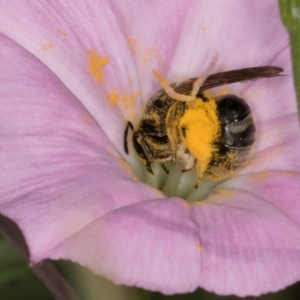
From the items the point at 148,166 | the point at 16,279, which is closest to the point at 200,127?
the point at 148,166

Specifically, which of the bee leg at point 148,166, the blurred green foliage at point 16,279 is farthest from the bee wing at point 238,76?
the blurred green foliage at point 16,279

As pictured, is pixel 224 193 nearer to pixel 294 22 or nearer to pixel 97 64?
pixel 97 64

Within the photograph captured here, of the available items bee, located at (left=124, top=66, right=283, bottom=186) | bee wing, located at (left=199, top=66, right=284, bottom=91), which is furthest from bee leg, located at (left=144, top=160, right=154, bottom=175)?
bee wing, located at (left=199, top=66, right=284, bottom=91)

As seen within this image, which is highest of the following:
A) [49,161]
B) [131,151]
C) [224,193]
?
[49,161]

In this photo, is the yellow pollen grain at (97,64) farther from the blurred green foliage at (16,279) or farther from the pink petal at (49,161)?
the blurred green foliage at (16,279)

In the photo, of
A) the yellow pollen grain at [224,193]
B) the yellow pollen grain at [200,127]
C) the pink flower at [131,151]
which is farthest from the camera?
the yellow pollen grain at [224,193]

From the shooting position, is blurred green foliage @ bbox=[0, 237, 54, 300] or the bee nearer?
the bee

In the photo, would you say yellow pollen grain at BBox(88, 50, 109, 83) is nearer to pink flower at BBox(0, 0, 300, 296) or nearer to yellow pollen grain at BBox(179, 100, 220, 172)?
pink flower at BBox(0, 0, 300, 296)
